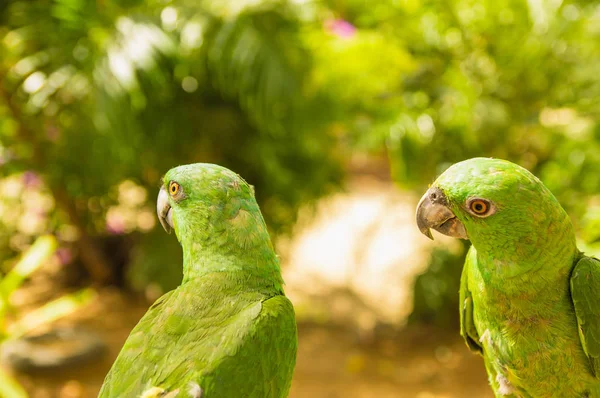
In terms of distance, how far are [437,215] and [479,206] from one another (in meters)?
0.10

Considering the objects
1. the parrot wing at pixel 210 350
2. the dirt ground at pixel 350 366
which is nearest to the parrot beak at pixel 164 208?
the parrot wing at pixel 210 350

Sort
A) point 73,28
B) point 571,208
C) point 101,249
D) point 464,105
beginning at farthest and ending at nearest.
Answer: point 101,249 → point 73,28 → point 464,105 → point 571,208

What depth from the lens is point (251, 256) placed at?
131 centimetres

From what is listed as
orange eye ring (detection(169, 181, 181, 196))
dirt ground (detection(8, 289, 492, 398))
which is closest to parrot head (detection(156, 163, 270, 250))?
orange eye ring (detection(169, 181, 181, 196))

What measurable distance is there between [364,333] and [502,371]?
2.75 m

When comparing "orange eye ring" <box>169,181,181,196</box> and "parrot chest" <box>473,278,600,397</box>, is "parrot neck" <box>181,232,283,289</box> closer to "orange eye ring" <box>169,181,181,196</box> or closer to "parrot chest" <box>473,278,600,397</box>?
"orange eye ring" <box>169,181,181,196</box>

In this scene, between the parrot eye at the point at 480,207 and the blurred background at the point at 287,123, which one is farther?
the blurred background at the point at 287,123

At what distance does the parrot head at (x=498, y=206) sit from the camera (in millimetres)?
1141

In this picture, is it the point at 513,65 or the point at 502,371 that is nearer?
the point at 502,371

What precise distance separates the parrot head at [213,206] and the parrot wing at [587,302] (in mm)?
714

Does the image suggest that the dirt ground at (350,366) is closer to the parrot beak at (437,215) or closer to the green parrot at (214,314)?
the green parrot at (214,314)

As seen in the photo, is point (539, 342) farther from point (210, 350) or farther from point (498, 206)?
point (210, 350)

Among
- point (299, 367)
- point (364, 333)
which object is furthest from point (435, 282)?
point (299, 367)

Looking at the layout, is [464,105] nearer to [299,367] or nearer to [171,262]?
[299,367]
